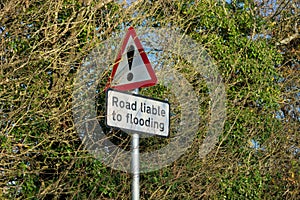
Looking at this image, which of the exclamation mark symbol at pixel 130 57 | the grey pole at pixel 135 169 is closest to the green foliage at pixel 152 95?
the exclamation mark symbol at pixel 130 57

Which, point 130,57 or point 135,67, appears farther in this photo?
point 130,57

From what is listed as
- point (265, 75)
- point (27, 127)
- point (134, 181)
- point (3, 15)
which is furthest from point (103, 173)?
point (265, 75)

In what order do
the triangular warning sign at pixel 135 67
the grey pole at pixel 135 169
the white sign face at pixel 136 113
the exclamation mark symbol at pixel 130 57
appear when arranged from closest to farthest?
the grey pole at pixel 135 169, the white sign face at pixel 136 113, the triangular warning sign at pixel 135 67, the exclamation mark symbol at pixel 130 57

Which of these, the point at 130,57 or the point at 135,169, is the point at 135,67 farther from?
the point at 135,169

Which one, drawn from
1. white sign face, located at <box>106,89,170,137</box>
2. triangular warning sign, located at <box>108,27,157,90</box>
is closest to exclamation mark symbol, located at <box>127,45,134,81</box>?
triangular warning sign, located at <box>108,27,157,90</box>

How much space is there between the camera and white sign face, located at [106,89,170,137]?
5.93 meters

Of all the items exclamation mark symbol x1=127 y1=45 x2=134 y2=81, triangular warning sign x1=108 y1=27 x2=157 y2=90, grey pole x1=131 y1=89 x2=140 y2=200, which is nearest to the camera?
grey pole x1=131 y1=89 x2=140 y2=200

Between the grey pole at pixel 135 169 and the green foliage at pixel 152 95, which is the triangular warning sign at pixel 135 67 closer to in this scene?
the grey pole at pixel 135 169

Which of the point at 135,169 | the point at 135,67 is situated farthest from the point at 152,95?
the point at 135,169

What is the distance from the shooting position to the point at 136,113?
6051 millimetres

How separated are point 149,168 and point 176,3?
2.52m

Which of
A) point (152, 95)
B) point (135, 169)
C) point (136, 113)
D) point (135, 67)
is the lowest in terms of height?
point (152, 95)

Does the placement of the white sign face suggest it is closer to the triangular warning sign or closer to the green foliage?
the triangular warning sign

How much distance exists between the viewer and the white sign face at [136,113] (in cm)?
593
